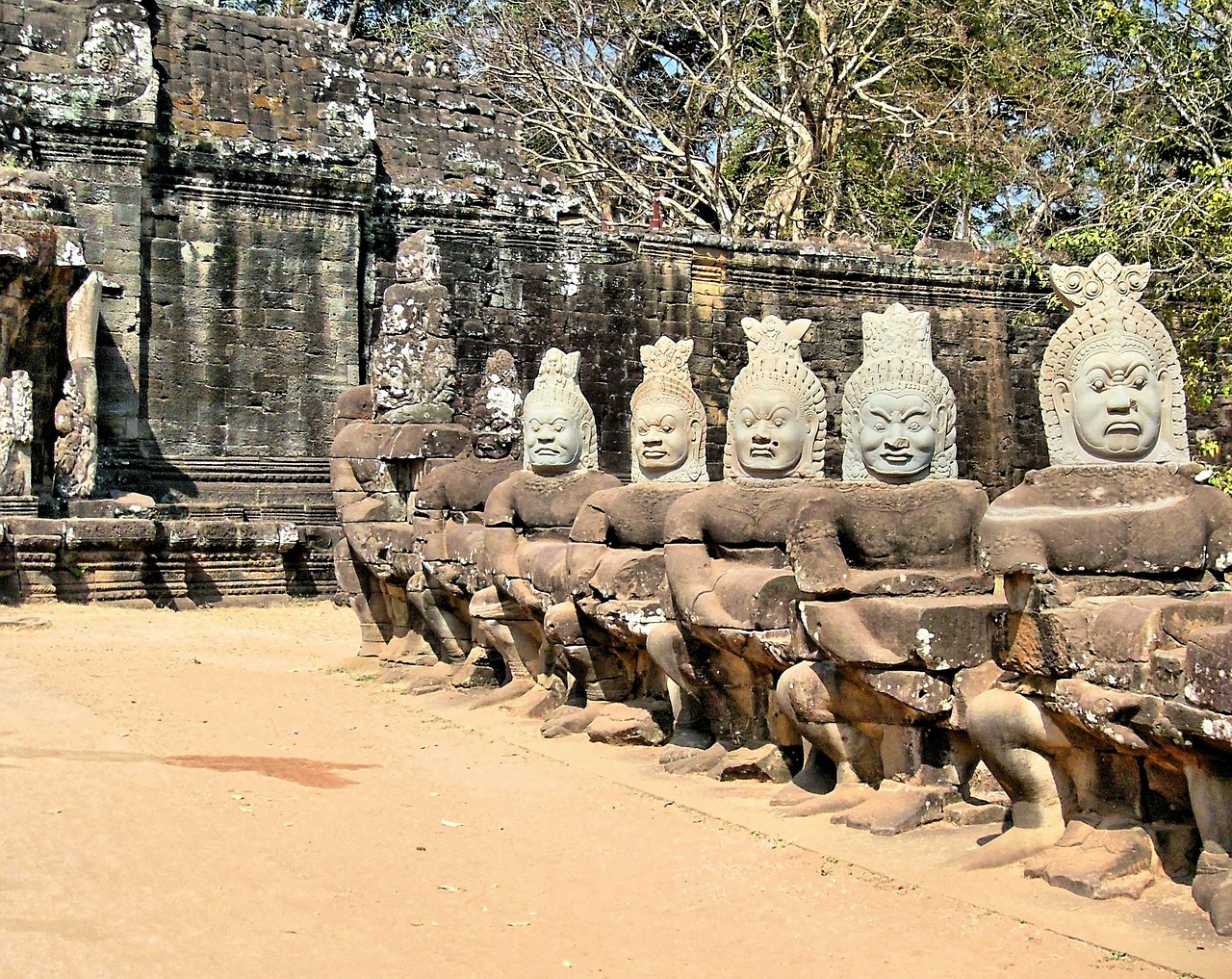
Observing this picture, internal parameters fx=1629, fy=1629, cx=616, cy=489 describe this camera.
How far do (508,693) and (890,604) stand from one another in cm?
391

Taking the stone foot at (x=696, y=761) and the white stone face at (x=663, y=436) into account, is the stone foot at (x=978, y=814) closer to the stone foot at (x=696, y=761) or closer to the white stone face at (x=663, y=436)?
the stone foot at (x=696, y=761)

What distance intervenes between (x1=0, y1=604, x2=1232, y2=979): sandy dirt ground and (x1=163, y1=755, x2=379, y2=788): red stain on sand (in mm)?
24

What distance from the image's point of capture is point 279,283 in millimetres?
17469

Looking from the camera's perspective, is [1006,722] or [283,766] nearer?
[1006,722]

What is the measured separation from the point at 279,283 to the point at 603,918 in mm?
13482

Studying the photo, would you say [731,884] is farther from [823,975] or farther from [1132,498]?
[1132,498]

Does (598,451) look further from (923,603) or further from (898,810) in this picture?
(898,810)

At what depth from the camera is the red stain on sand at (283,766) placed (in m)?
7.10

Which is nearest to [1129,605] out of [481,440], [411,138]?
[481,440]

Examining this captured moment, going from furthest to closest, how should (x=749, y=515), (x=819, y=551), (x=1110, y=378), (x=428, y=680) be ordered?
(x=428, y=680), (x=749, y=515), (x=819, y=551), (x=1110, y=378)

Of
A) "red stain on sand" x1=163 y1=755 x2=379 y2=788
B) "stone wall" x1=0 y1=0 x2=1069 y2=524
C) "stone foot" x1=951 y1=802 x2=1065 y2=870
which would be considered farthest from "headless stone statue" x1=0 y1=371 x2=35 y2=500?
"stone foot" x1=951 y1=802 x2=1065 y2=870

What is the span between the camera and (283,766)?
740 cm

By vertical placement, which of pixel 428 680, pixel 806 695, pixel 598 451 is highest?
pixel 598 451

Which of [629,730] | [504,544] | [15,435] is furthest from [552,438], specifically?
[15,435]
